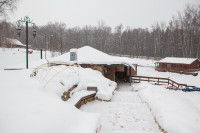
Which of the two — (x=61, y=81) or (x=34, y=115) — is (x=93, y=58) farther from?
(x=34, y=115)

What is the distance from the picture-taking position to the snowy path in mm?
5664

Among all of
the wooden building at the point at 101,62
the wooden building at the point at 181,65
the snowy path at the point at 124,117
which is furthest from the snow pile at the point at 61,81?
the wooden building at the point at 181,65

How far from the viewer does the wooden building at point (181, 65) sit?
1265 inches

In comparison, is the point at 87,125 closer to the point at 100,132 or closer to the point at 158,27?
the point at 100,132

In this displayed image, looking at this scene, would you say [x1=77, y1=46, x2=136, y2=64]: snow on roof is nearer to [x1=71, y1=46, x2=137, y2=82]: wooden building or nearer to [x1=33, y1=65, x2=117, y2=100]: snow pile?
[x1=71, y1=46, x2=137, y2=82]: wooden building

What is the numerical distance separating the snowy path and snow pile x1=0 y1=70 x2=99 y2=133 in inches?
56.5

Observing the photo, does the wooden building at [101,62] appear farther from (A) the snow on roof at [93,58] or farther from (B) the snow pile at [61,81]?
(B) the snow pile at [61,81]

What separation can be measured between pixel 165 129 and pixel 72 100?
4.36 m

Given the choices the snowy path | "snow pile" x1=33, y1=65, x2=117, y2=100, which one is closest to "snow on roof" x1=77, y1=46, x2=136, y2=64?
"snow pile" x1=33, y1=65, x2=117, y2=100

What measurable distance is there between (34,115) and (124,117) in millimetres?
4434

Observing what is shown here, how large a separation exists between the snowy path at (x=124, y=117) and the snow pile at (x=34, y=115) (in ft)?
4.71

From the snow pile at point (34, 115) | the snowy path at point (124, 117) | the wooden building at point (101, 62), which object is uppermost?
the wooden building at point (101, 62)

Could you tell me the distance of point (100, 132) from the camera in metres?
5.14

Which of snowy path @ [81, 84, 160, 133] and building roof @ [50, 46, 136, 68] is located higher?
building roof @ [50, 46, 136, 68]
